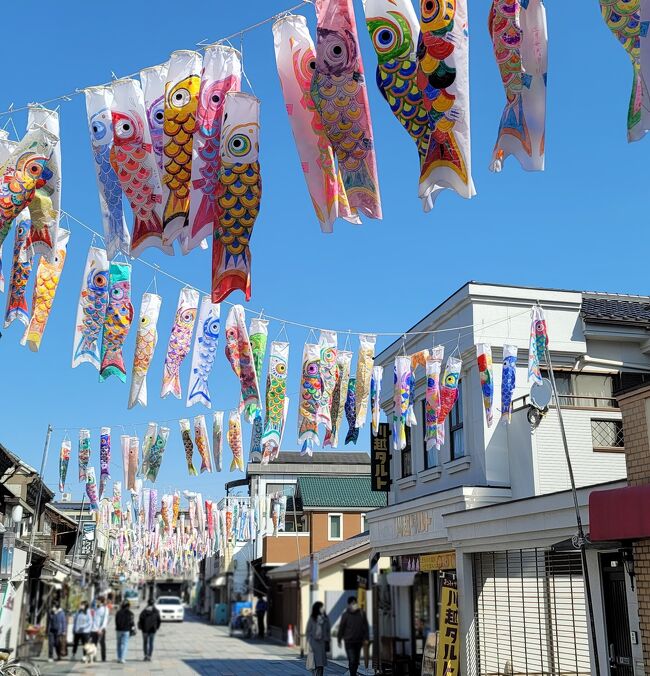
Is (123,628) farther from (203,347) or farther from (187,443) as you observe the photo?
(203,347)

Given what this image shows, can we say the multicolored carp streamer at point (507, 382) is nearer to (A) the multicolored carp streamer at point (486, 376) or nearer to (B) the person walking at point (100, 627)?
(A) the multicolored carp streamer at point (486, 376)

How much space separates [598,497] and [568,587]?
3864 mm

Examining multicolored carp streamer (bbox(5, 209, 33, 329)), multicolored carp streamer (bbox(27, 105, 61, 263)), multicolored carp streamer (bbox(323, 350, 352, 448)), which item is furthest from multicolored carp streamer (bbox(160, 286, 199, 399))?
multicolored carp streamer (bbox(27, 105, 61, 263))

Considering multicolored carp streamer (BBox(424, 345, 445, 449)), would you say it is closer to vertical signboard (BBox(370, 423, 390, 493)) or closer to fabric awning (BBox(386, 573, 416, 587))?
fabric awning (BBox(386, 573, 416, 587))

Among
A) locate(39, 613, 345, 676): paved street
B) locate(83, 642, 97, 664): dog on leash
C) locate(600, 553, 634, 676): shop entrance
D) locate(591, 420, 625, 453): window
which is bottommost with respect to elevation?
locate(39, 613, 345, 676): paved street

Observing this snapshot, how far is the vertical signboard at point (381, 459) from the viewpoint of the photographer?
23047mm

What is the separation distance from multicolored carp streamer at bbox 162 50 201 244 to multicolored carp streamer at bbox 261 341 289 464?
7.95 m

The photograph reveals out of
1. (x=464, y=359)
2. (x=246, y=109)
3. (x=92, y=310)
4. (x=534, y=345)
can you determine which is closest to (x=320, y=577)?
(x=464, y=359)

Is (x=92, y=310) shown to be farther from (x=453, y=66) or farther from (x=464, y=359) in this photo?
(x=464, y=359)

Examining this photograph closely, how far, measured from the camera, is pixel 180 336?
14.0 metres

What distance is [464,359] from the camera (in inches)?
738

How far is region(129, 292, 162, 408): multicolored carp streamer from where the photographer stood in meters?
13.3

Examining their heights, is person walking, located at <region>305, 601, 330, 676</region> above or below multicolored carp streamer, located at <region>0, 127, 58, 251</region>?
below

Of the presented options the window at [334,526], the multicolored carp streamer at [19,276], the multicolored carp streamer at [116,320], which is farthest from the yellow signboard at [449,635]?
the window at [334,526]
